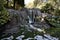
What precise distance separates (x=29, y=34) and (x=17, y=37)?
2.20 feet

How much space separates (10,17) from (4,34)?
3.81 feet

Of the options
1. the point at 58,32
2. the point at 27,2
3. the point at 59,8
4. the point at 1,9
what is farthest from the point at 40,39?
the point at 27,2

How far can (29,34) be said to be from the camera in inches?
330

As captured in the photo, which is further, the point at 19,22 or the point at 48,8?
the point at 48,8

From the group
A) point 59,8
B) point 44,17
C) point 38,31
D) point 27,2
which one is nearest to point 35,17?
point 44,17

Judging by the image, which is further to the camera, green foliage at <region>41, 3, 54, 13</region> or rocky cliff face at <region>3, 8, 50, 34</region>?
green foliage at <region>41, 3, 54, 13</region>

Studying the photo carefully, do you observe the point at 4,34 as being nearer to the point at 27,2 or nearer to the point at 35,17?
the point at 35,17

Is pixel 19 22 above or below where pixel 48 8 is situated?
below

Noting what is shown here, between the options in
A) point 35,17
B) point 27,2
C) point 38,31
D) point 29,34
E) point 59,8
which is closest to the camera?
point 29,34

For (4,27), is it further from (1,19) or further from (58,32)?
(58,32)

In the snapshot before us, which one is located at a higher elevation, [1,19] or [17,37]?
[1,19]

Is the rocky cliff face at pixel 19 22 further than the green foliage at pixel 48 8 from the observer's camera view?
No

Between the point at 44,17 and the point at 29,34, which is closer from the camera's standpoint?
the point at 29,34

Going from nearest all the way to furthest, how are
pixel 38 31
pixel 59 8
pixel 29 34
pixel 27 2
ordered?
1. pixel 29 34
2. pixel 38 31
3. pixel 59 8
4. pixel 27 2
